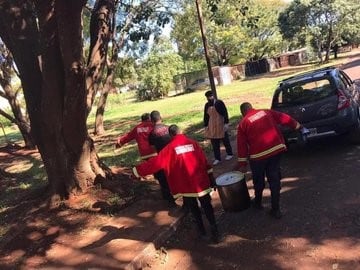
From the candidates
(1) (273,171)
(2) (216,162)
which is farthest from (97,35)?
(1) (273,171)

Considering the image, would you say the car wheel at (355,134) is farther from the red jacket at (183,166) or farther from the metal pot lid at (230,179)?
the red jacket at (183,166)

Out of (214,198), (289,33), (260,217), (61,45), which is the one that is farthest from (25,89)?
(289,33)

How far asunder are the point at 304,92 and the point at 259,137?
375 cm

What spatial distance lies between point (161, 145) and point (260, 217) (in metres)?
1.97

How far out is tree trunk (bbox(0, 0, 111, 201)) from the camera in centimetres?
780

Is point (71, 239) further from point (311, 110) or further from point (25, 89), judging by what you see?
point (311, 110)

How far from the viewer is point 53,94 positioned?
8172 millimetres

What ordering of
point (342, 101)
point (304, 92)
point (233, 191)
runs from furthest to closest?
point (304, 92) → point (342, 101) → point (233, 191)

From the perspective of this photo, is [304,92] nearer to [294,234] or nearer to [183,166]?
[294,234]

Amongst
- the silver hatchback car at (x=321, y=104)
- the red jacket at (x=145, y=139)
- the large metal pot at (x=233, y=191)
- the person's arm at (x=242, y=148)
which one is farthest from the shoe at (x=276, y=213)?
the silver hatchback car at (x=321, y=104)

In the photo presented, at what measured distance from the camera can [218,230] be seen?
6.83m

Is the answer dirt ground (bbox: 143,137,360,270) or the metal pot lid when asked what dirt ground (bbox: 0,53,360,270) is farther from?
the metal pot lid

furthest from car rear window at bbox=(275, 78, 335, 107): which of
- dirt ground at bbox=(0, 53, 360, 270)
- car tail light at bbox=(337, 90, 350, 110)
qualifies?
dirt ground at bbox=(0, 53, 360, 270)

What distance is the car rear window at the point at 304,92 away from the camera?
977 centimetres
